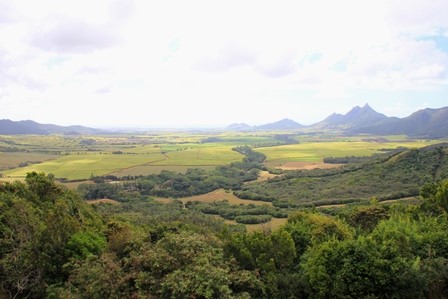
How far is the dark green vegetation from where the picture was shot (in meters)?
82.1

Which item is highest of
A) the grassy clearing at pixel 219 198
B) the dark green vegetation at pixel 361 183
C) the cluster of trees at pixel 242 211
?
the dark green vegetation at pixel 361 183

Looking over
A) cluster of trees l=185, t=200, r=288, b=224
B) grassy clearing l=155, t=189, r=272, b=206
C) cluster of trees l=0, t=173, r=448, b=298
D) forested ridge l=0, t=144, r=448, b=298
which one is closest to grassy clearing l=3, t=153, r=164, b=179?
grassy clearing l=155, t=189, r=272, b=206

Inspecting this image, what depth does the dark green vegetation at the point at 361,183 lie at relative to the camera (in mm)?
82125

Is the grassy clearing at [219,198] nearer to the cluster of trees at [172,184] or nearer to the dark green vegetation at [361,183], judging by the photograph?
the dark green vegetation at [361,183]

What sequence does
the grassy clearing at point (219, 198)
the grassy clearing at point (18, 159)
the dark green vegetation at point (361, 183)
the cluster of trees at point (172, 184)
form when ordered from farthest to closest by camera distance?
1. the grassy clearing at point (18, 159)
2. the cluster of trees at point (172, 184)
3. the grassy clearing at point (219, 198)
4. the dark green vegetation at point (361, 183)

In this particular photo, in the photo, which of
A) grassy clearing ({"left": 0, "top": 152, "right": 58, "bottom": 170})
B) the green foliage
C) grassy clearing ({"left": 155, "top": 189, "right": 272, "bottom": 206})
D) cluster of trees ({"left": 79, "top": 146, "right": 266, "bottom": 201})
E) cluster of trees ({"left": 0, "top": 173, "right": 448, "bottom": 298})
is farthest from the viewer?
grassy clearing ({"left": 0, "top": 152, "right": 58, "bottom": 170})

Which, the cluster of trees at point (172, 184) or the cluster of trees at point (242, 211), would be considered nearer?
the cluster of trees at point (242, 211)

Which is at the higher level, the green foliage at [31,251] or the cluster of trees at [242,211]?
the green foliage at [31,251]

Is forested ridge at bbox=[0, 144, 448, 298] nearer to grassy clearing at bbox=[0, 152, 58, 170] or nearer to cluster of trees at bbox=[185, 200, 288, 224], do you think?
cluster of trees at bbox=[185, 200, 288, 224]

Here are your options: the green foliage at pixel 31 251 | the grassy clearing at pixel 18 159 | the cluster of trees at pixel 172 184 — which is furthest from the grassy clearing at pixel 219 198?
the grassy clearing at pixel 18 159

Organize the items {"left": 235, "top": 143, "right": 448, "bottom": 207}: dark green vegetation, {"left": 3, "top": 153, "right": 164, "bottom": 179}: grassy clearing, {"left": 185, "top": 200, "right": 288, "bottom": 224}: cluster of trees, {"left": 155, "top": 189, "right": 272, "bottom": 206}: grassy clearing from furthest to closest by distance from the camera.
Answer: {"left": 3, "top": 153, "right": 164, "bottom": 179}: grassy clearing
{"left": 155, "top": 189, "right": 272, "bottom": 206}: grassy clearing
{"left": 235, "top": 143, "right": 448, "bottom": 207}: dark green vegetation
{"left": 185, "top": 200, "right": 288, "bottom": 224}: cluster of trees

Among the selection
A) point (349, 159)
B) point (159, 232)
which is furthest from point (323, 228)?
point (349, 159)

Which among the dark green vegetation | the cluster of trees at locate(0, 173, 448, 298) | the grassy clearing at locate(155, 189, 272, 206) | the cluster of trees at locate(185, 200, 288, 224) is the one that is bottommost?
the grassy clearing at locate(155, 189, 272, 206)

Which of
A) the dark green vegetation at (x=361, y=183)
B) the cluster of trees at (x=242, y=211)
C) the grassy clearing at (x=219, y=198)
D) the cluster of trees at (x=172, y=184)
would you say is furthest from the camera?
the cluster of trees at (x=172, y=184)
